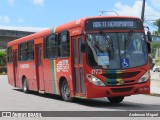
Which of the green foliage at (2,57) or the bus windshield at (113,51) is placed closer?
the bus windshield at (113,51)

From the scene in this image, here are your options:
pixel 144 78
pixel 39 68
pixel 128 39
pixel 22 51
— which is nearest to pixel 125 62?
pixel 128 39

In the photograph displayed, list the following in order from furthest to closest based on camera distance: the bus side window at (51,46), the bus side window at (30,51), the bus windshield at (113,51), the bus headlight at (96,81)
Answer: the bus side window at (30,51) → the bus side window at (51,46) → the bus windshield at (113,51) → the bus headlight at (96,81)

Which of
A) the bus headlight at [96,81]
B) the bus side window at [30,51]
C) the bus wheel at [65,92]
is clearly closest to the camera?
the bus headlight at [96,81]

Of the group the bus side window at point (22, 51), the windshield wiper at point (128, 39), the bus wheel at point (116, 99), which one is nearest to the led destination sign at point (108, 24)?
the windshield wiper at point (128, 39)

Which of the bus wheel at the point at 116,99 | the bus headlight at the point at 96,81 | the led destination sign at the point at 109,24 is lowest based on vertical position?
the bus wheel at the point at 116,99

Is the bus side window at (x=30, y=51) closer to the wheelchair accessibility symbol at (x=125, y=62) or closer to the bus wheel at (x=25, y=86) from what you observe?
the bus wheel at (x=25, y=86)

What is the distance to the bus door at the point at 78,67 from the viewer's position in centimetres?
1552

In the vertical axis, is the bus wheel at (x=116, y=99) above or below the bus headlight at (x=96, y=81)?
below

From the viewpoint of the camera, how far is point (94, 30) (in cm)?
1534

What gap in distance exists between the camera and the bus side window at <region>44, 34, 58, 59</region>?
18.0m

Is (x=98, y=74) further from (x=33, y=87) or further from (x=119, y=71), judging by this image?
(x=33, y=87)

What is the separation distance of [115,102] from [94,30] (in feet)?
11.1

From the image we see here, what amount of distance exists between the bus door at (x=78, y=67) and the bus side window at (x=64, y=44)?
1.82ft

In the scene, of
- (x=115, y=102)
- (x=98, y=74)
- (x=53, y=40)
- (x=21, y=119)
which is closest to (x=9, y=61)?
(x=53, y=40)
